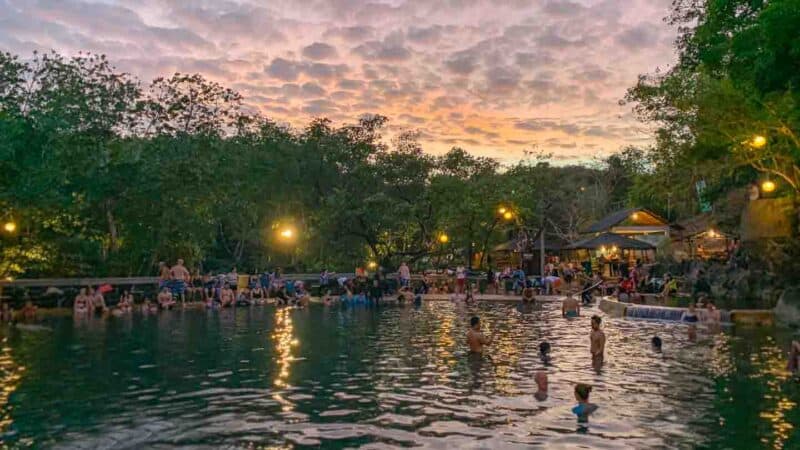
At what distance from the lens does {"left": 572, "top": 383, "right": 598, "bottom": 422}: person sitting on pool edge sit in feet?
38.5

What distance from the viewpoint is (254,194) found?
48.2 meters

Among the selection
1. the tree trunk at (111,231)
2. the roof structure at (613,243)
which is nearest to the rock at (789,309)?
the roof structure at (613,243)

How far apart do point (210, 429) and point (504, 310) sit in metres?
23.8

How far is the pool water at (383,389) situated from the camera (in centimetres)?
1057

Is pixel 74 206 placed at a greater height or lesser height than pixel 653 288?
greater

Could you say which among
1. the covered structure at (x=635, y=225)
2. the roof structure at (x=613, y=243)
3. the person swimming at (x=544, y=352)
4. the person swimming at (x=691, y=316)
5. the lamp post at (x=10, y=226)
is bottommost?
the person swimming at (x=544, y=352)

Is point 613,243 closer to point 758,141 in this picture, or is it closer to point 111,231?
point 758,141

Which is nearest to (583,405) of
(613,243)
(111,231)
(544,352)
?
(544,352)

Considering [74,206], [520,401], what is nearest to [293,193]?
[74,206]

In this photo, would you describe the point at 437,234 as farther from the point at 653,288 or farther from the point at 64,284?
the point at 64,284

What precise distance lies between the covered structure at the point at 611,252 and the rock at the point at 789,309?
781 inches

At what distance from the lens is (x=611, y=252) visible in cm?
6003

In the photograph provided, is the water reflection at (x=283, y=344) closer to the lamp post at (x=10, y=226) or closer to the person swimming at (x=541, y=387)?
the person swimming at (x=541, y=387)

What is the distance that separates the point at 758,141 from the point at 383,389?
21.0 m
